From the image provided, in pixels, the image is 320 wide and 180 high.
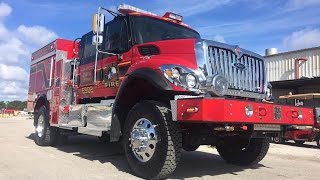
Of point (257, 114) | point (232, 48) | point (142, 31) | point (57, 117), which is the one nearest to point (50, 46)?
point (57, 117)

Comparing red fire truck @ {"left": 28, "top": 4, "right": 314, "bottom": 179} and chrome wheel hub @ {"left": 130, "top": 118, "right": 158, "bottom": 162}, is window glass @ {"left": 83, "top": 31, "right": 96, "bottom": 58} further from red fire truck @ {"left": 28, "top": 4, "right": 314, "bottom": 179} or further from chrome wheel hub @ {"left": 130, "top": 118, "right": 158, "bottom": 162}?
chrome wheel hub @ {"left": 130, "top": 118, "right": 158, "bottom": 162}

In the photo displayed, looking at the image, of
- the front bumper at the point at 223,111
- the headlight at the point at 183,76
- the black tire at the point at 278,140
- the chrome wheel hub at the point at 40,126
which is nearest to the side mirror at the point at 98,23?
the headlight at the point at 183,76

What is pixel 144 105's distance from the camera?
6.68m

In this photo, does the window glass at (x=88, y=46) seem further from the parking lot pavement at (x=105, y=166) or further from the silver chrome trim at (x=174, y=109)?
the silver chrome trim at (x=174, y=109)

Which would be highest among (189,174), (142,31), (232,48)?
(142,31)

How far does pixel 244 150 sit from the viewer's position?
8.41 meters

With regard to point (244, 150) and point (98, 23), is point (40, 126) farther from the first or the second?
point (244, 150)

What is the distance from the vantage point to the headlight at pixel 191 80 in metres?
6.11

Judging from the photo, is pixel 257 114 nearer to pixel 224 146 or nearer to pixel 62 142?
pixel 224 146

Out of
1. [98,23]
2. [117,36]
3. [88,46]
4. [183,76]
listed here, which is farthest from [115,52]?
[183,76]

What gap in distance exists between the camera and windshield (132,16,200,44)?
765 cm

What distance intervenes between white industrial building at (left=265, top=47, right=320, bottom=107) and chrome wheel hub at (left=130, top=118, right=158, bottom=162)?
16.8m

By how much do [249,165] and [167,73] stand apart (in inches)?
129

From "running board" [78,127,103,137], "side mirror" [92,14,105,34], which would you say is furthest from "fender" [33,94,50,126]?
"side mirror" [92,14,105,34]
